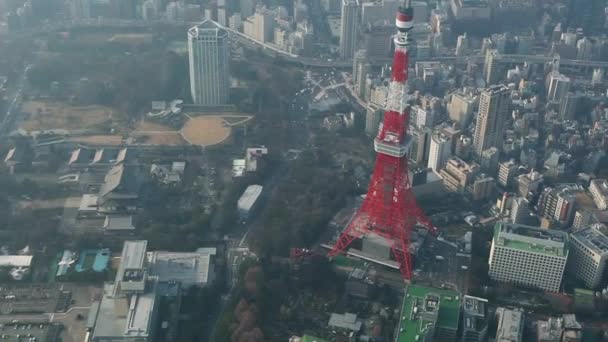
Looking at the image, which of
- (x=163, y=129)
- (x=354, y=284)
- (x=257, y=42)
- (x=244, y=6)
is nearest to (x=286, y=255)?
(x=354, y=284)

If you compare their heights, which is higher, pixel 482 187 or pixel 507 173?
pixel 507 173

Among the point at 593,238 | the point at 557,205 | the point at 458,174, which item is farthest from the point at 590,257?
the point at 458,174

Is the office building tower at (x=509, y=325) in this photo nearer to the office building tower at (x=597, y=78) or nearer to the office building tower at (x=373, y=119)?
the office building tower at (x=373, y=119)

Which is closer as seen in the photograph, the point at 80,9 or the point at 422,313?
the point at 422,313

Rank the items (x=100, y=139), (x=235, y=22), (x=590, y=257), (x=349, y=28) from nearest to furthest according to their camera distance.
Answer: (x=590, y=257) < (x=100, y=139) < (x=349, y=28) < (x=235, y=22)

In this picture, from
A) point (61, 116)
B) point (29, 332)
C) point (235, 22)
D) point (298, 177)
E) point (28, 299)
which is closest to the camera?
point (29, 332)

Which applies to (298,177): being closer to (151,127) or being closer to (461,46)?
(151,127)

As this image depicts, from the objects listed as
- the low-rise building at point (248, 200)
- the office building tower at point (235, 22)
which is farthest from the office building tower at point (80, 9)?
the low-rise building at point (248, 200)

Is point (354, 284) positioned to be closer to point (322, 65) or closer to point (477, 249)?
point (477, 249)
